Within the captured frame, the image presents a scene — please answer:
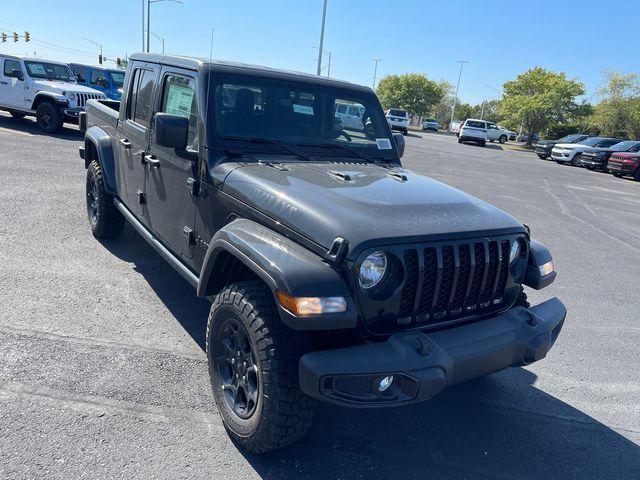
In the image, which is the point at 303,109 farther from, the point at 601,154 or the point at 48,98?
the point at 601,154

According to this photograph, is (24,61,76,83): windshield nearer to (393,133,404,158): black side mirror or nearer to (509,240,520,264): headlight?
(393,133,404,158): black side mirror

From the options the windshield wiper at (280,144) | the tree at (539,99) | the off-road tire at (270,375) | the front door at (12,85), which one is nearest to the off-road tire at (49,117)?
the front door at (12,85)

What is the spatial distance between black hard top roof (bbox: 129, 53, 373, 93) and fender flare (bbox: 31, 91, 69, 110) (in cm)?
1116

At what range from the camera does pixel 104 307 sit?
4.34 meters

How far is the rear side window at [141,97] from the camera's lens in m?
4.48

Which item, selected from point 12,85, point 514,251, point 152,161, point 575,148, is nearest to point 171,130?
point 152,161

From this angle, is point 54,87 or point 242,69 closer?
point 242,69

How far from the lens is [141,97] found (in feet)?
15.3

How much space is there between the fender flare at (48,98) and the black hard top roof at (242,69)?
36.6ft

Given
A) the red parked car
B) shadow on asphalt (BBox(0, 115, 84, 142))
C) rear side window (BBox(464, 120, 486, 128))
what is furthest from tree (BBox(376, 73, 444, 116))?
shadow on asphalt (BBox(0, 115, 84, 142))

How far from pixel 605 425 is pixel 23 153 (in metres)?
11.5

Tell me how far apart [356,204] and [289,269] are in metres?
0.60

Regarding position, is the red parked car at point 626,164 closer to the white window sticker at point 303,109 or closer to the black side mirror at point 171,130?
the white window sticker at point 303,109

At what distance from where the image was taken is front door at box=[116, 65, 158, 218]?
4469 mm
